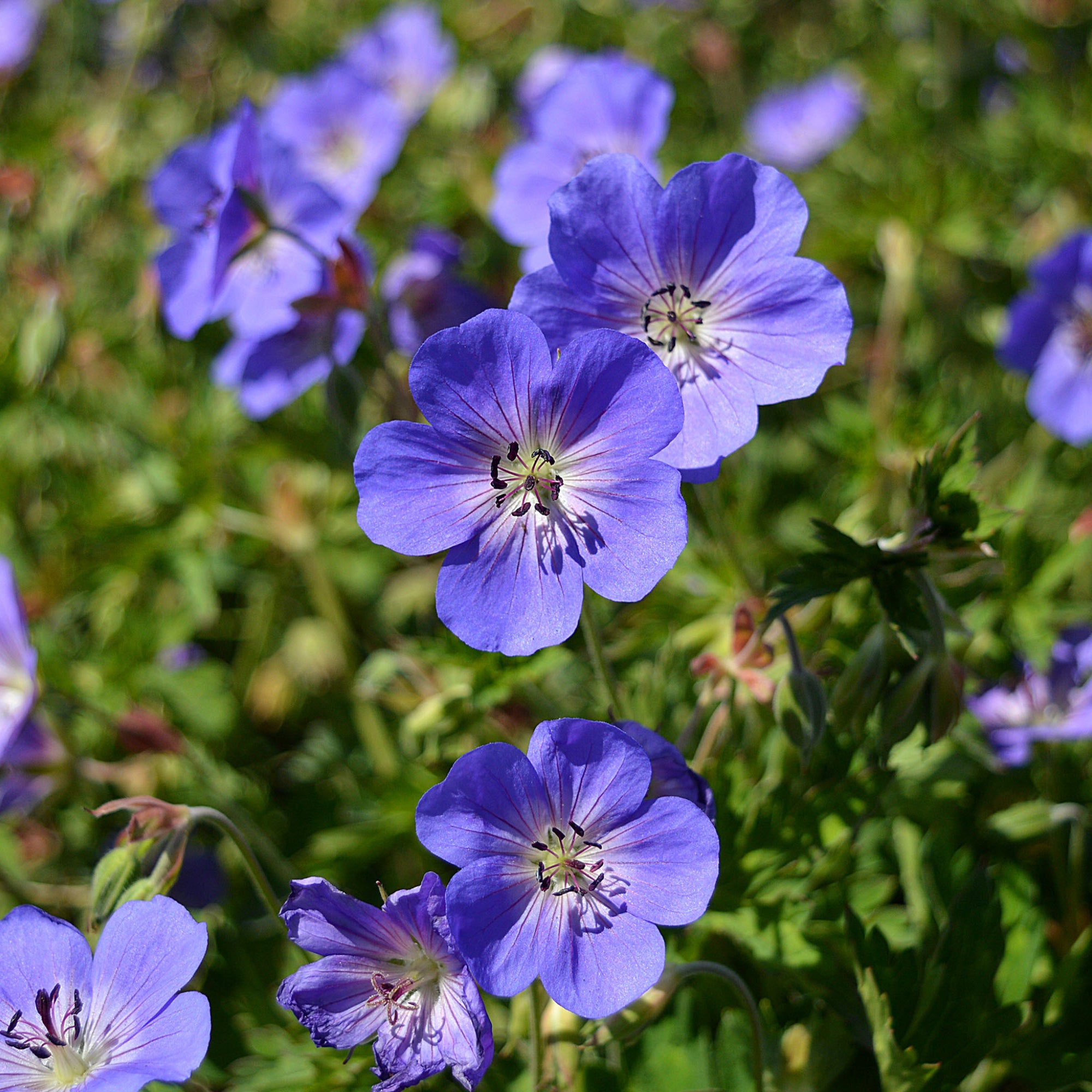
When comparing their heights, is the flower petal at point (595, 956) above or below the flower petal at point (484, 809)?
below

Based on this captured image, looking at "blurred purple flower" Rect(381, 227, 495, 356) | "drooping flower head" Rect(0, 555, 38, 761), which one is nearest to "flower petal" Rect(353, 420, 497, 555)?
"drooping flower head" Rect(0, 555, 38, 761)

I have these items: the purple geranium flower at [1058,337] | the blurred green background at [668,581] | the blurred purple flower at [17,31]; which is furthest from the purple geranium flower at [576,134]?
the blurred purple flower at [17,31]

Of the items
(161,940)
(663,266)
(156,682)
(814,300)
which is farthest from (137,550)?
(814,300)

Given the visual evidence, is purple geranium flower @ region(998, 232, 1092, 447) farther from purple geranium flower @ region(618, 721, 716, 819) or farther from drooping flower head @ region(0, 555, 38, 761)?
drooping flower head @ region(0, 555, 38, 761)

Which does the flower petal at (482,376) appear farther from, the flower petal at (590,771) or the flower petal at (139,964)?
the flower petal at (139,964)

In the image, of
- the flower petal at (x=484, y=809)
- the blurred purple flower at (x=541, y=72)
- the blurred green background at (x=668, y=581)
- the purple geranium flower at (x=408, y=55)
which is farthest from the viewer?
the purple geranium flower at (x=408, y=55)
